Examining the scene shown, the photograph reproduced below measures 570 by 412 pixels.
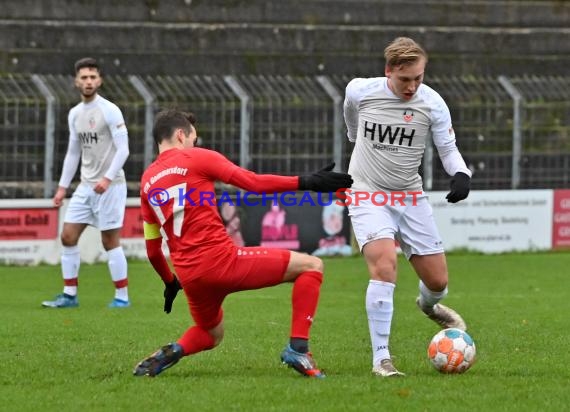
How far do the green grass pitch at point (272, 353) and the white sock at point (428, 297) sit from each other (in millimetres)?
347

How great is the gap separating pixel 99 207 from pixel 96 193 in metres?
0.20

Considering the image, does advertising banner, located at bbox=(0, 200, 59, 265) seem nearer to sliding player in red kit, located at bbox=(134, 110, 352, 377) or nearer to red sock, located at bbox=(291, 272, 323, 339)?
sliding player in red kit, located at bbox=(134, 110, 352, 377)

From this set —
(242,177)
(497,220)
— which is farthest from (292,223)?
(242,177)

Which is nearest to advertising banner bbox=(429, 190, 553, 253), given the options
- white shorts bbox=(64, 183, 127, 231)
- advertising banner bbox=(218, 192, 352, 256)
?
advertising banner bbox=(218, 192, 352, 256)

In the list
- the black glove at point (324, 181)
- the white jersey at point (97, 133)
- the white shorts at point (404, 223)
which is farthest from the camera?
the white jersey at point (97, 133)

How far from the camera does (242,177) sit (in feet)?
25.0

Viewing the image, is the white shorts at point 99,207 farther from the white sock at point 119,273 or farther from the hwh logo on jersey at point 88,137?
the hwh logo on jersey at point 88,137

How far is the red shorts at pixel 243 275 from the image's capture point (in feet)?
25.5

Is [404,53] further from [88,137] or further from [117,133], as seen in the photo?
[88,137]

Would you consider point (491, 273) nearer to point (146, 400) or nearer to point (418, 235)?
point (418, 235)

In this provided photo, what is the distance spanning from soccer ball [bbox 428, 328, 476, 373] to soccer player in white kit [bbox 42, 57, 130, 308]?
18.1 feet

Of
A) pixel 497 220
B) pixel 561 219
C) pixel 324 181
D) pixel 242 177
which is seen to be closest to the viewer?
pixel 324 181

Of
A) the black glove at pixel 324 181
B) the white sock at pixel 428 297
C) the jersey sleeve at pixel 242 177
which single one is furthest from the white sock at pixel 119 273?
the black glove at pixel 324 181

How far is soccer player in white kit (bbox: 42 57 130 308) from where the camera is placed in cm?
1310
